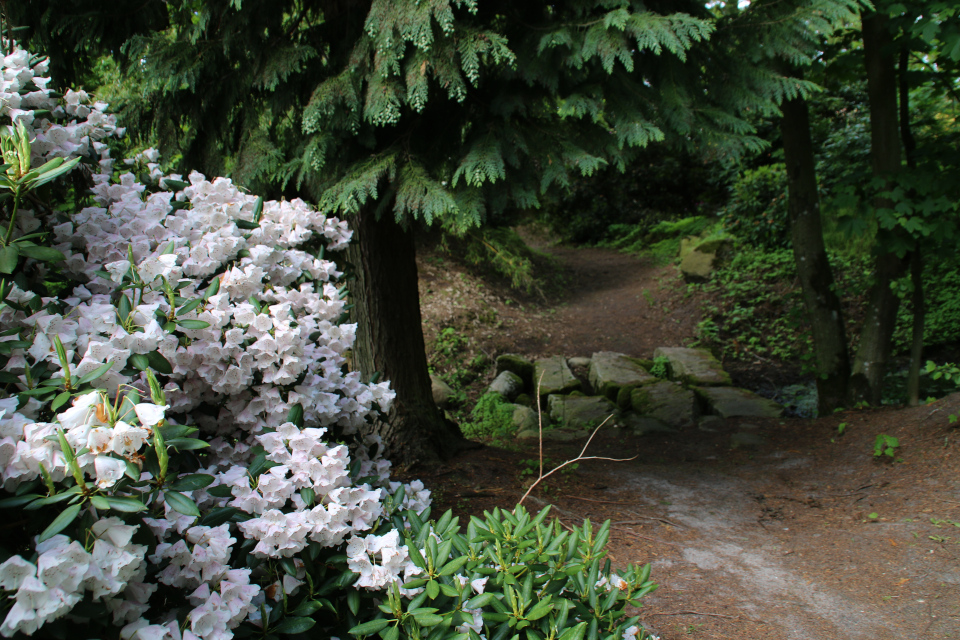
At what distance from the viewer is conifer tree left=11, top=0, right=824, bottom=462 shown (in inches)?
103

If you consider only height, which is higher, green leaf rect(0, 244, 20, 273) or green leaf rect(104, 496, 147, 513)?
green leaf rect(0, 244, 20, 273)

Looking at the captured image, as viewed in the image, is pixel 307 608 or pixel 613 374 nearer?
pixel 307 608

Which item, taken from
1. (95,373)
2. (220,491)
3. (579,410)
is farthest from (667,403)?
(95,373)

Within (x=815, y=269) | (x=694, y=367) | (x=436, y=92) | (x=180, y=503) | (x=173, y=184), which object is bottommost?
(x=694, y=367)

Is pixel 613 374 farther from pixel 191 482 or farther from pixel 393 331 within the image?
pixel 191 482

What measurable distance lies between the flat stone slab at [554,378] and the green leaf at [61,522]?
231 inches

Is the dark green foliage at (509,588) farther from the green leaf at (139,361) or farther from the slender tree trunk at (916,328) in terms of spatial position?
the slender tree trunk at (916,328)

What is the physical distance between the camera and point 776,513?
3.65 m

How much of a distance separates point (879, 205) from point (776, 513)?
2.74m

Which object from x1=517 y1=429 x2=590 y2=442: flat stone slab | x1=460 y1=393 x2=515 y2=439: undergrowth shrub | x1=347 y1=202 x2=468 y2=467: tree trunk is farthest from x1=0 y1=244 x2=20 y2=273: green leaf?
x1=460 y1=393 x2=515 y2=439: undergrowth shrub

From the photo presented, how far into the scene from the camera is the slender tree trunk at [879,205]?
4730 mm

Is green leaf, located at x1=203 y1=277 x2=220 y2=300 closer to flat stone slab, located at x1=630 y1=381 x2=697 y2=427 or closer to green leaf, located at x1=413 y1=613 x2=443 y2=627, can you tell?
green leaf, located at x1=413 y1=613 x2=443 y2=627

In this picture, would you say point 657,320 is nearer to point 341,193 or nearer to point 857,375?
point 857,375

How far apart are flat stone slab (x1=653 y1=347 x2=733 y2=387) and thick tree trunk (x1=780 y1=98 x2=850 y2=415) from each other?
158cm
